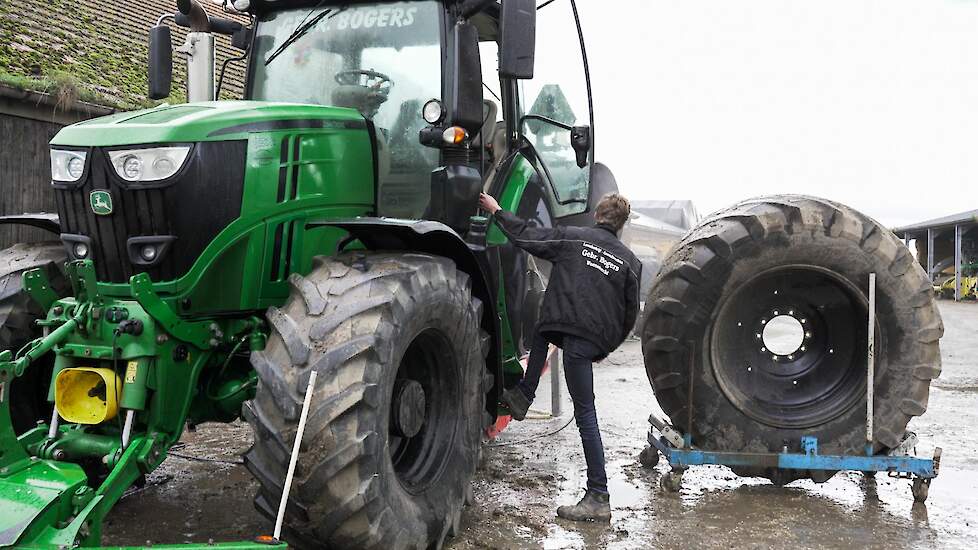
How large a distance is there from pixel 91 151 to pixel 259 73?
1770 millimetres

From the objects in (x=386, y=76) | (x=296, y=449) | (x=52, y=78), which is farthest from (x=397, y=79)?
(x=52, y=78)

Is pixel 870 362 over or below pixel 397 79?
below

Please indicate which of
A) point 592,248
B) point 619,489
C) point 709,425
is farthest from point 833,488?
point 592,248

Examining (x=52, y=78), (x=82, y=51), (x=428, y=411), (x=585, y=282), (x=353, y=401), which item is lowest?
(x=428, y=411)

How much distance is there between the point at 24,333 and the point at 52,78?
18.3 feet

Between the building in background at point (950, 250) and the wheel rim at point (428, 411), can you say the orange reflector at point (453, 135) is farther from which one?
the building in background at point (950, 250)

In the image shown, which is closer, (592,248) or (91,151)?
(91,151)

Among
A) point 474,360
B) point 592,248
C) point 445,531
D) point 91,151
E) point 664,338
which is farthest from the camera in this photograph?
point 664,338

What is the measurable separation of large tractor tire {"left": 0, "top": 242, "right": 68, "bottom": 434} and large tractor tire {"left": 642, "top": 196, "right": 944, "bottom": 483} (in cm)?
338

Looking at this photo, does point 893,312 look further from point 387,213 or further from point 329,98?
point 329,98

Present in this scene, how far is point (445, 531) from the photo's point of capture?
416 centimetres

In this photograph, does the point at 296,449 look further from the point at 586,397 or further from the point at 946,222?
the point at 946,222

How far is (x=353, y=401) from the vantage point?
3.40 meters

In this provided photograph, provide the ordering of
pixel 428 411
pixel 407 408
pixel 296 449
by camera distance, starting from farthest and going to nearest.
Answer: pixel 428 411, pixel 407 408, pixel 296 449
